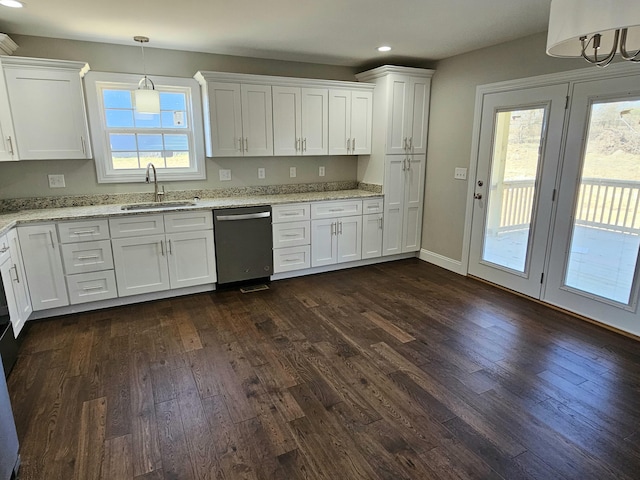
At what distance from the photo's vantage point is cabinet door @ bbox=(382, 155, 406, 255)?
15.1ft

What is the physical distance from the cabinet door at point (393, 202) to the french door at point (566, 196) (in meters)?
0.94

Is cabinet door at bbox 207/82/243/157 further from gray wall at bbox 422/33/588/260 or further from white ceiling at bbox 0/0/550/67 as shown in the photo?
gray wall at bbox 422/33/588/260

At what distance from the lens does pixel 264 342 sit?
9.57ft

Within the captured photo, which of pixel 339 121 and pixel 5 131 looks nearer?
pixel 5 131

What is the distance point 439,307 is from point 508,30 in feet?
8.34

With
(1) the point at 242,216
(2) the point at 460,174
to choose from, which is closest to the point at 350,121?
(2) the point at 460,174

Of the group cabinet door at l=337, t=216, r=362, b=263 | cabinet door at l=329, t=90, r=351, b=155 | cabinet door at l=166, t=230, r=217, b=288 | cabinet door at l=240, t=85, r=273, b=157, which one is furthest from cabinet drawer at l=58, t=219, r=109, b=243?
cabinet door at l=329, t=90, r=351, b=155

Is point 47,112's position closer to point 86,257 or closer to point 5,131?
point 5,131

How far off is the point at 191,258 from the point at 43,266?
1.19 metres

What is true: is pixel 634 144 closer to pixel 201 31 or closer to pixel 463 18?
pixel 463 18

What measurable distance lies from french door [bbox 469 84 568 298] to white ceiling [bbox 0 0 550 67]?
25.4 inches

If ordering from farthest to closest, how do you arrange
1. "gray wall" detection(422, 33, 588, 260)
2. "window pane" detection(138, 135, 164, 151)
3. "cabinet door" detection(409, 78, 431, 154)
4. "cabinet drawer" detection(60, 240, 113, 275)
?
1. "cabinet door" detection(409, 78, 431, 154)
2. "window pane" detection(138, 135, 164, 151)
3. "gray wall" detection(422, 33, 588, 260)
4. "cabinet drawer" detection(60, 240, 113, 275)

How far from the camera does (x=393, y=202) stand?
4.70 meters

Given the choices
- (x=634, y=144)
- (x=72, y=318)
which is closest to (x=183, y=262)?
(x=72, y=318)
